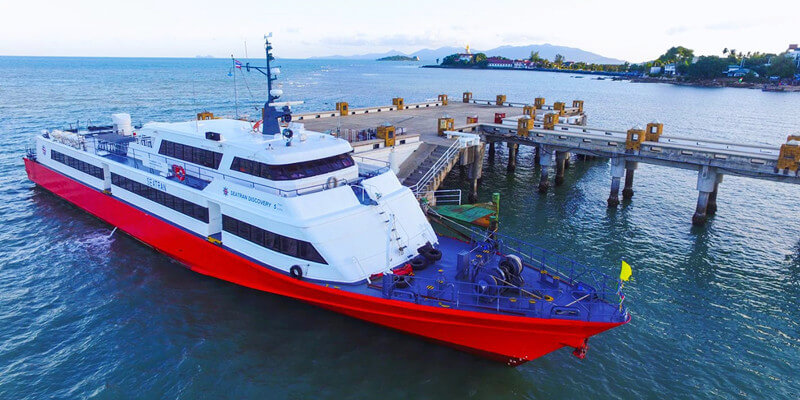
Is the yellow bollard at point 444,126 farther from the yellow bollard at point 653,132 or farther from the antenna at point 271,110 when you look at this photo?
the antenna at point 271,110

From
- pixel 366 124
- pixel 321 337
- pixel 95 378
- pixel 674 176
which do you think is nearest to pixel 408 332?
pixel 321 337

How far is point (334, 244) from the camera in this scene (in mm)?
15023

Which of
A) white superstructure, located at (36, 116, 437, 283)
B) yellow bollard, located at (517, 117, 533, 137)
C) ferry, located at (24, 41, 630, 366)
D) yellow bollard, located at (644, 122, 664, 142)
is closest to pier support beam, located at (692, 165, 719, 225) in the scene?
yellow bollard, located at (644, 122, 664, 142)

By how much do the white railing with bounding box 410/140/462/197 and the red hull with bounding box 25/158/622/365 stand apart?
11063 millimetres

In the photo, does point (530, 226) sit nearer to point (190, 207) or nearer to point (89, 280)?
point (190, 207)

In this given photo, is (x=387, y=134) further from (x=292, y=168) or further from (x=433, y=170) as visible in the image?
(x=292, y=168)

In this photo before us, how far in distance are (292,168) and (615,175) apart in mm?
21528

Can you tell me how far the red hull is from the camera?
41.8 feet

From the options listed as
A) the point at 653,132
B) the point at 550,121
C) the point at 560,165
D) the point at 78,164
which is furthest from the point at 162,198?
the point at 653,132

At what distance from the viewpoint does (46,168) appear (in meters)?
28.1

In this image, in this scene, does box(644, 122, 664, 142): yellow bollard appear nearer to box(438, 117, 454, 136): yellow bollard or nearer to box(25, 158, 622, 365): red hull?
box(438, 117, 454, 136): yellow bollard

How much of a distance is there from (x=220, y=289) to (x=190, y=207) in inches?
137

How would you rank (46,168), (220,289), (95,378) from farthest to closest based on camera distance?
(46,168)
(220,289)
(95,378)

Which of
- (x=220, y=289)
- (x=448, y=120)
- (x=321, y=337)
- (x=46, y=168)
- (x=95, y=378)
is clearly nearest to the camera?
(x=95, y=378)
